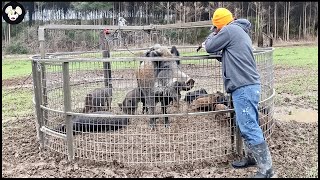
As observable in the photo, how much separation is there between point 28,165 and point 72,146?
582 millimetres

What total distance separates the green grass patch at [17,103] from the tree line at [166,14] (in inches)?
329

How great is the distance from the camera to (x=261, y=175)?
4.31 metres

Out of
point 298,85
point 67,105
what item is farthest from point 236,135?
point 298,85

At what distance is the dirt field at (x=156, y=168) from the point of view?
4.61m

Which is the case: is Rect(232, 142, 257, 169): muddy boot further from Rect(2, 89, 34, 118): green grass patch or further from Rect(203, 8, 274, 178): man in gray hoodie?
Rect(2, 89, 34, 118): green grass patch

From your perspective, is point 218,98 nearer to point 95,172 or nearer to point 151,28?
point 95,172

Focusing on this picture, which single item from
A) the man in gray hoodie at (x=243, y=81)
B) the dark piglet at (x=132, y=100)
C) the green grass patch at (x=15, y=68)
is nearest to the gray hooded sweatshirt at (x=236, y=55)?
the man in gray hoodie at (x=243, y=81)

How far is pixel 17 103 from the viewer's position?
29.9ft

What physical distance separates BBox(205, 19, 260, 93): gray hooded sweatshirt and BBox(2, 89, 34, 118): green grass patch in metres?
4.90

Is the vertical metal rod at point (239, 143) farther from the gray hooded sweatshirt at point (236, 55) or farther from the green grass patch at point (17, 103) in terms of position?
the green grass patch at point (17, 103)

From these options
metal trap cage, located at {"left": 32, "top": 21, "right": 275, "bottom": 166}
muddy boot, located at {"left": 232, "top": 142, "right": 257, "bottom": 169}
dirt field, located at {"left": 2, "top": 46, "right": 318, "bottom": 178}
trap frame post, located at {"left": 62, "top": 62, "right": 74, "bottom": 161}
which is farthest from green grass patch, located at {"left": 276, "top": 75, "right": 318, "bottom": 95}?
trap frame post, located at {"left": 62, "top": 62, "right": 74, "bottom": 161}

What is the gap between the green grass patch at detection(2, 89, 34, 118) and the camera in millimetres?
8070

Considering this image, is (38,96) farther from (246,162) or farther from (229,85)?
(246,162)

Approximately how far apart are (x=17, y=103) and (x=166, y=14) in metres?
18.2
